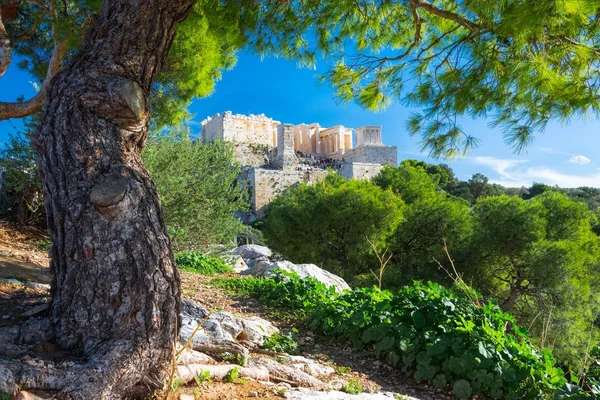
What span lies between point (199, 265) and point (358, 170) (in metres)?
28.5

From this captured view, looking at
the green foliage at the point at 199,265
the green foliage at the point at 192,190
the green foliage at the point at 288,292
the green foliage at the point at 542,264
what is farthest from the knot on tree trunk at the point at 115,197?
the green foliage at the point at 542,264

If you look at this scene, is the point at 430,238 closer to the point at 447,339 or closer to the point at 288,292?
the point at 288,292

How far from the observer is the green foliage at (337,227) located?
1141cm

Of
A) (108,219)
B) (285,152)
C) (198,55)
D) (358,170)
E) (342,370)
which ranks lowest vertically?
(342,370)

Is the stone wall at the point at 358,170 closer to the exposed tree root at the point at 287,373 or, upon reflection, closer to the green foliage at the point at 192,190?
the green foliage at the point at 192,190

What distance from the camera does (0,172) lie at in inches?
276

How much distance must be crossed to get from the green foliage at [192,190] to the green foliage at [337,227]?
2933mm

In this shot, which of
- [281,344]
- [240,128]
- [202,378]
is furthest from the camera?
[240,128]

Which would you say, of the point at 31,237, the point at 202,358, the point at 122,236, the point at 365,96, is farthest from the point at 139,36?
the point at 31,237

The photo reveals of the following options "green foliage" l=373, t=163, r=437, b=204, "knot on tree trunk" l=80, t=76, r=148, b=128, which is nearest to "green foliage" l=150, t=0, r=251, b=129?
"knot on tree trunk" l=80, t=76, r=148, b=128

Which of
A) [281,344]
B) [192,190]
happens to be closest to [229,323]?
[281,344]

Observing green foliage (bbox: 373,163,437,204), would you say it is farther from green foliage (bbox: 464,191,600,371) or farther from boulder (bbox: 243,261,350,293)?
boulder (bbox: 243,261,350,293)

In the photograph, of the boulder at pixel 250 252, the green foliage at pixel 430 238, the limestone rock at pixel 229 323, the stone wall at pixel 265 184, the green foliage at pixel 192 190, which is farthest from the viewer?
the stone wall at pixel 265 184

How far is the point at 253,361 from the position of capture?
235 centimetres
